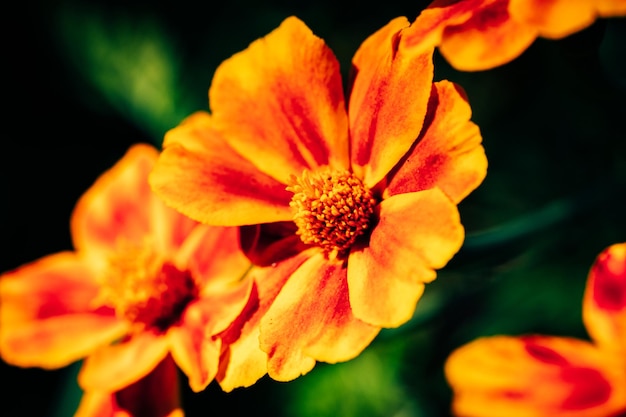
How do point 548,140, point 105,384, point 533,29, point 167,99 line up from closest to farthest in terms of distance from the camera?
point 533,29, point 105,384, point 548,140, point 167,99

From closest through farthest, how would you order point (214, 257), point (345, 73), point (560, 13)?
point (560, 13) → point (214, 257) → point (345, 73)

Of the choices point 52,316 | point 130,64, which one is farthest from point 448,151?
point 130,64

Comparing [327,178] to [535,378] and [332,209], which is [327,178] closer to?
[332,209]

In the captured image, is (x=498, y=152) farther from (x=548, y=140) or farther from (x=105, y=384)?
(x=105, y=384)

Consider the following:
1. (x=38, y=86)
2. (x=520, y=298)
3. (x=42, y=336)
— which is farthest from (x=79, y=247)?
(x=520, y=298)

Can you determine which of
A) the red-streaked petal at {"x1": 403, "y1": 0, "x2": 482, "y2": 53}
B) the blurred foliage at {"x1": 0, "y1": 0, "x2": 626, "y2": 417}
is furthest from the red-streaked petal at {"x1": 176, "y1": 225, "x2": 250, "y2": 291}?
the red-streaked petal at {"x1": 403, "y1": 0, "x2": 482, "y2": 53}

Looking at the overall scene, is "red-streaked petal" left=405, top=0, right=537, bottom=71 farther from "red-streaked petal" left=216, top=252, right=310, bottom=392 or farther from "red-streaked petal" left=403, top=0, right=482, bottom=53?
"red-streaked petal" left=216, top=252, right=310, bottom=392
